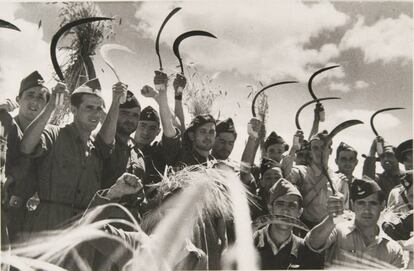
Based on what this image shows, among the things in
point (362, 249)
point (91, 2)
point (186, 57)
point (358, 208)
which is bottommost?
point (362, 249)

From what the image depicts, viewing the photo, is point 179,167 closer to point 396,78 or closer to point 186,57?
point 186,57

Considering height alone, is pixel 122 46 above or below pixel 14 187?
above

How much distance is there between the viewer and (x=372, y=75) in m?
3.31

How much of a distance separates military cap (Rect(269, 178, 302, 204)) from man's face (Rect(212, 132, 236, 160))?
33cm

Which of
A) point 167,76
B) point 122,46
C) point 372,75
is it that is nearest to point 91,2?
point 122,46

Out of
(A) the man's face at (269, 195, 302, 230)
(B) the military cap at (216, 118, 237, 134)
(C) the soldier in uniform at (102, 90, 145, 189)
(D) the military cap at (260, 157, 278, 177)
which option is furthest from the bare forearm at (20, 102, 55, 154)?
(A) the man's face at (269, 195, 302, 230)

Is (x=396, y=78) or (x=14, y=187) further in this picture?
(x=396, y=78)

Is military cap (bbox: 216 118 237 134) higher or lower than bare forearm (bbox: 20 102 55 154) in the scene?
higher

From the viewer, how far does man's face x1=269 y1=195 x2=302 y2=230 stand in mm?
3123

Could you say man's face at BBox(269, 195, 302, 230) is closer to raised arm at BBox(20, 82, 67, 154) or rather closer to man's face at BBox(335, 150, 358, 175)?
man's face at BBox(335, 150, 358, 175)

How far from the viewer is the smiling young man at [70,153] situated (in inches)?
121

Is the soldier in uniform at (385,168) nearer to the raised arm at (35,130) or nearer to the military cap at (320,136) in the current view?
the military cap at (320,136)

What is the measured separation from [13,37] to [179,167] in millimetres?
1256

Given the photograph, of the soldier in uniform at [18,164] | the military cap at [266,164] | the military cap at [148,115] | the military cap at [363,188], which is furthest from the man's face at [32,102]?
the military cap at [363,188]
